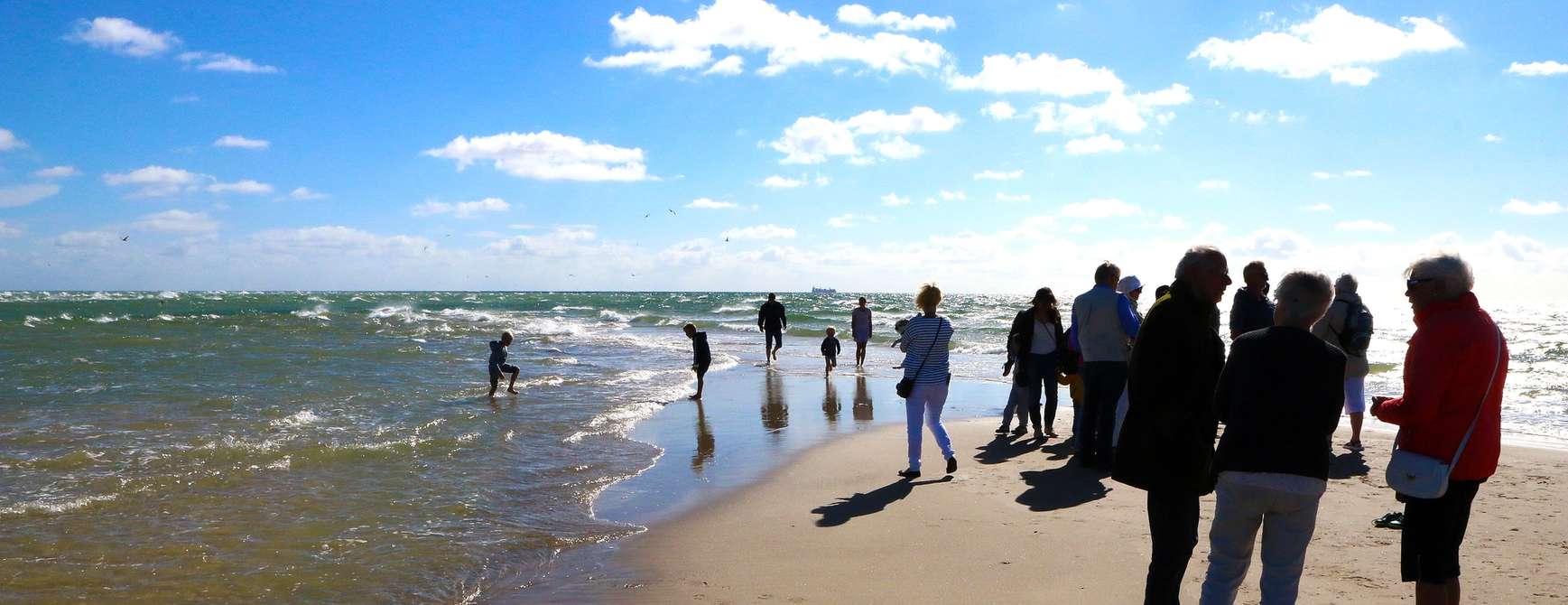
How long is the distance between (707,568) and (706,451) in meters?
3.69

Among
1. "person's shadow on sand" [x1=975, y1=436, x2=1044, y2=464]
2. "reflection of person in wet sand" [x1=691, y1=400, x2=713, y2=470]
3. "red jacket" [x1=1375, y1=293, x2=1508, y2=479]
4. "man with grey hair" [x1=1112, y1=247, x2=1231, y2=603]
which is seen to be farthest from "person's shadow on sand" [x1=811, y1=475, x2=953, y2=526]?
"red jacket" [x1=1375, y1=293, x2=1508, y2=479]

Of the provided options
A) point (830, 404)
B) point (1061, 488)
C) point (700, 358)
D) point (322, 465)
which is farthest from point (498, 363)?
point (1061, 488)

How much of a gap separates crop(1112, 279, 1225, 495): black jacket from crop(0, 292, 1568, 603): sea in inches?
120

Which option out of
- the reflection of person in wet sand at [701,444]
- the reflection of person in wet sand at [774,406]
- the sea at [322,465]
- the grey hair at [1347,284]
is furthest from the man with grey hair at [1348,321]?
the reflection of person in wet sand at [774,406]

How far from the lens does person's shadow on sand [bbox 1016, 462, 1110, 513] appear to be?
18.7ft

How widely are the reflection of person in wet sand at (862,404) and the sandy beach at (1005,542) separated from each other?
3.36 m

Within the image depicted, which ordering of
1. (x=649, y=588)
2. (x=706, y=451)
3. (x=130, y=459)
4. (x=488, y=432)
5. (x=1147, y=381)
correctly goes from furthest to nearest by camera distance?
(x=488, y=432)
(x=706, y=451)
(x=130, y=459)
(x=649, y=588)
(x=1147, y=381)

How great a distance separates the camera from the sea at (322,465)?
189 inches

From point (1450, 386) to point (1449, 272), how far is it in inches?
14.6

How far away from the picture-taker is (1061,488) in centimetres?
613

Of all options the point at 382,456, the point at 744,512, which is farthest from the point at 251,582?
the point at 382,456

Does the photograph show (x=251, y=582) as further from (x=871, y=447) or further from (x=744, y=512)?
(x=871, y=447)

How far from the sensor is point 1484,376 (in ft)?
9.09

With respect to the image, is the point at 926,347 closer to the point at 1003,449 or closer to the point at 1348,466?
the point at 1003,449
